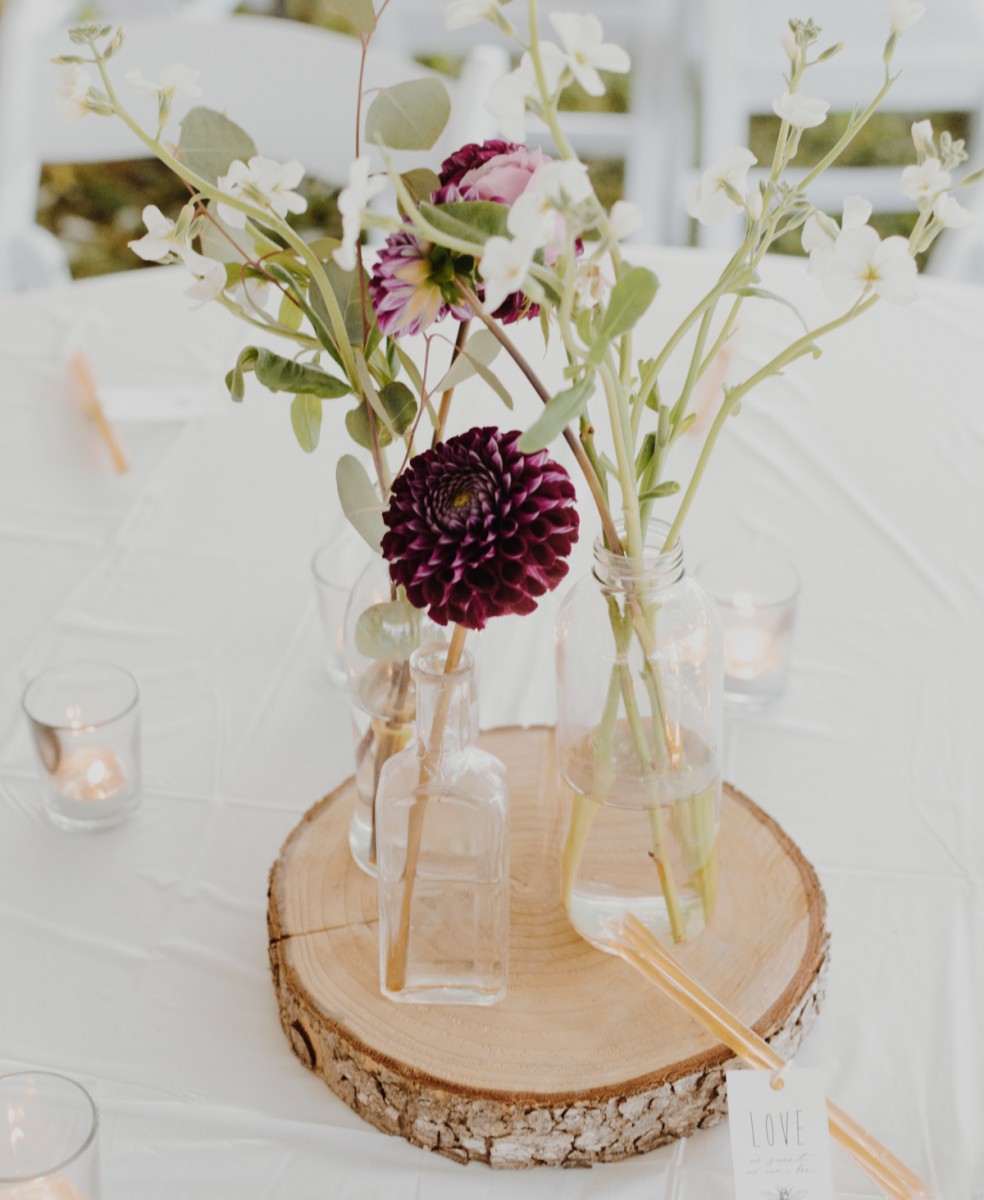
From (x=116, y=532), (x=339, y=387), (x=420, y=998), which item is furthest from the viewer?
(x=116, y=532)

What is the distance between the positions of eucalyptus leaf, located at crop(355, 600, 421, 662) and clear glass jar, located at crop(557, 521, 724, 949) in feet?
0.28

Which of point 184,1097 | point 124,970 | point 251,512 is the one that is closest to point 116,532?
point 251,512

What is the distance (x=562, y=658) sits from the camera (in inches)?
31.2

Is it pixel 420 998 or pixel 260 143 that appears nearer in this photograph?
pixel 420 998

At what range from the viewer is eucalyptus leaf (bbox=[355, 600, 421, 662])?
768 millimetres

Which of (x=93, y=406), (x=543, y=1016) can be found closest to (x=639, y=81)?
(x=93, y=406)

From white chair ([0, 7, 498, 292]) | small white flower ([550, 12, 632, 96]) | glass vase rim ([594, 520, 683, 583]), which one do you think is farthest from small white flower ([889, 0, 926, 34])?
white chair ([0, 7, 498, 292])

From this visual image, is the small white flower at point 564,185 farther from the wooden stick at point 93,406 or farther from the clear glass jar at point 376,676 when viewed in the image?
the wooden stick at point 93,406

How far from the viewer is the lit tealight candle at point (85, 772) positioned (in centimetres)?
99

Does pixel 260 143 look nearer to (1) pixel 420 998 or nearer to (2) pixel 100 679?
(2) pixel 100 679

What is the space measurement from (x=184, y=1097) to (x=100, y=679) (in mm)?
346

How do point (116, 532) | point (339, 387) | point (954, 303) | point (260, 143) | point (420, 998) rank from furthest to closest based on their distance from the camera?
1. point (260, 143)
2. point (954, 303)
3. point (116, 532)
4. point (420, 998)
5. point (339, 387)

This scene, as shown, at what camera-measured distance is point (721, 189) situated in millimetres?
669

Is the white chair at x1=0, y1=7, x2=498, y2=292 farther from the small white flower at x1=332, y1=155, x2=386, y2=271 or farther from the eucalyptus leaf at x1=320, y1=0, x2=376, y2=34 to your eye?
the small white flower at x1=332, y1=155, x2=386, y2=271
